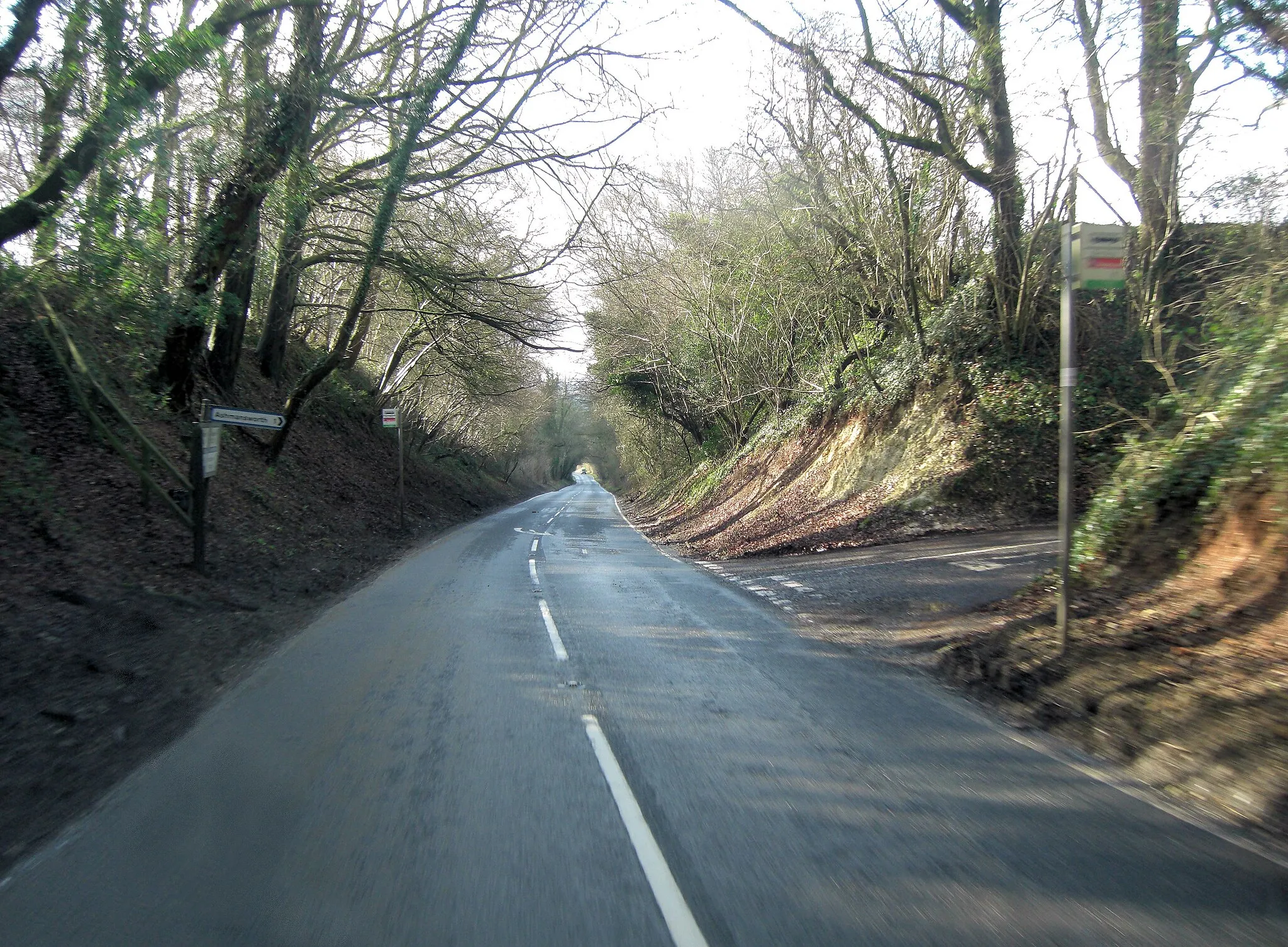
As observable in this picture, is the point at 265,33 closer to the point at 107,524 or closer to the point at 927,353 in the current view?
the point at 107,524

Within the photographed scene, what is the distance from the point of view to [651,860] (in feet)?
13.5

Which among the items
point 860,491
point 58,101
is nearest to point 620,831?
point 58,101

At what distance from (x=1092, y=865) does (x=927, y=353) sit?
17630 mm

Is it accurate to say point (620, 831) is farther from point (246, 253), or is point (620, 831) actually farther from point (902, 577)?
point (246, 253)

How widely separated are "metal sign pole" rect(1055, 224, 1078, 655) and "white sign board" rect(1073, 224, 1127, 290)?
2.9 inches

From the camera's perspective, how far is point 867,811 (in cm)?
471

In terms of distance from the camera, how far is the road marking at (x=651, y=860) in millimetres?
3502

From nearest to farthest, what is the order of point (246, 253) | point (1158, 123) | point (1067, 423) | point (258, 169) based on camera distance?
1. point (1067, 423)
2. point (1158, 123)
3. point (258, 169)
4. point (246, 253)

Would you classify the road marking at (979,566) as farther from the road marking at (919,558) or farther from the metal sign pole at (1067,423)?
the metal sign pole at (1067,423)

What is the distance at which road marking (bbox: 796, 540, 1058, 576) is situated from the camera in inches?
522

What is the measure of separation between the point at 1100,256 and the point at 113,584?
10.2m

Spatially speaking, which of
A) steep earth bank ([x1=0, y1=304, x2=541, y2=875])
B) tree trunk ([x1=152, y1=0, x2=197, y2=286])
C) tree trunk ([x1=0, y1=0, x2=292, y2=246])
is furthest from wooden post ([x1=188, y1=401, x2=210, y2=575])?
→ tree trunk ([x1=0, y1=0, x2=292, y2=246])

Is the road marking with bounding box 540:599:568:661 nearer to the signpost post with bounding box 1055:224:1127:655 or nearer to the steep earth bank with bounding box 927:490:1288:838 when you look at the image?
the steep earth bank with bounding box 927:490:1288:838

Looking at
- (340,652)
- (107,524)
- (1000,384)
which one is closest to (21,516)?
(107,524)
